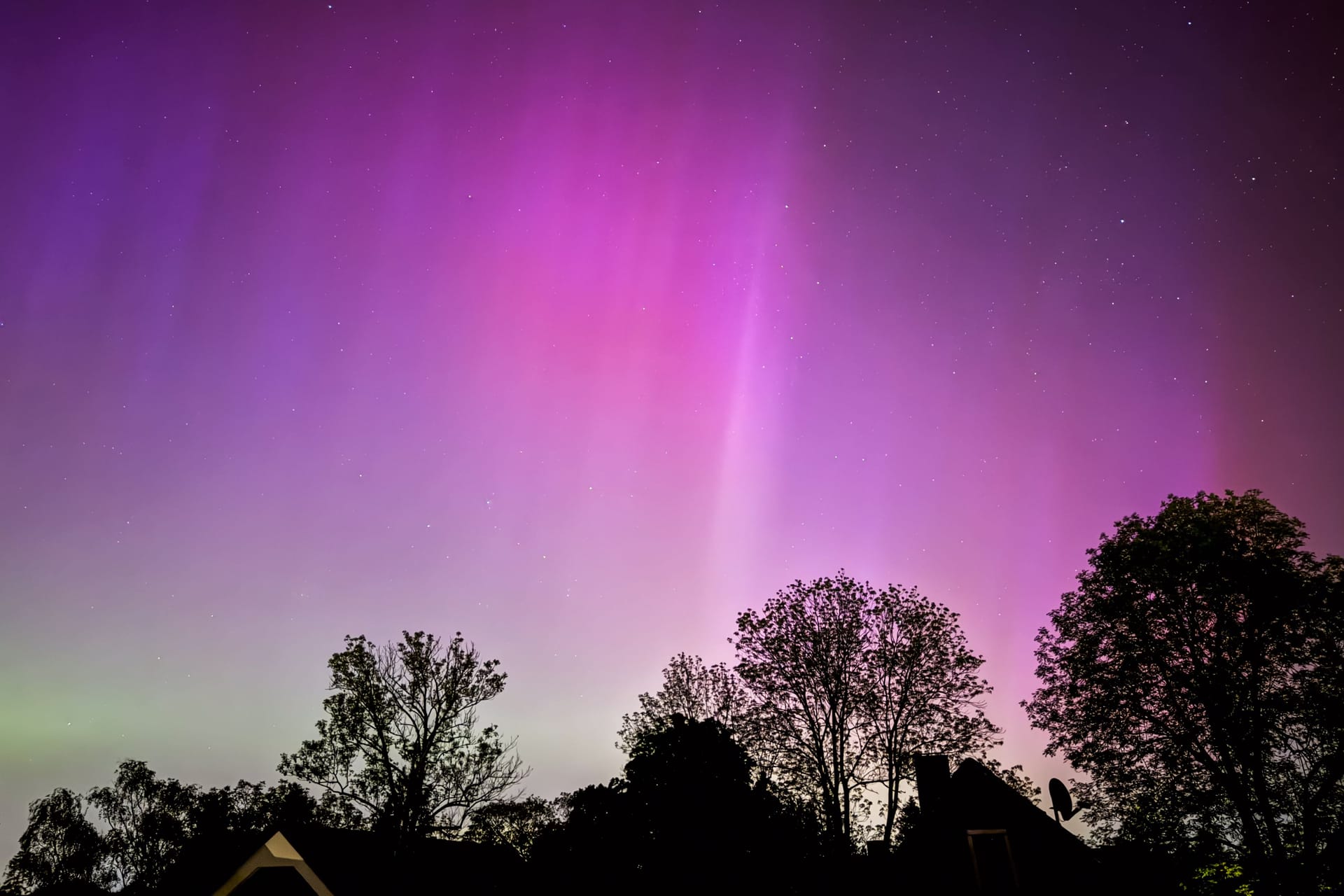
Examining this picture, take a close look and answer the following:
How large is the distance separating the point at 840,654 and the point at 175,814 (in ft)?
212

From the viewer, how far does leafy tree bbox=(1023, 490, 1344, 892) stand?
2428 cm

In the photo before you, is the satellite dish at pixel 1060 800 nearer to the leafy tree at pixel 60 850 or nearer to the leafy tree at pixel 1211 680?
the leafy tree at pixel 1211 680

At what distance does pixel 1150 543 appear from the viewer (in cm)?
2722

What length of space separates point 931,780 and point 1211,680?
34.2 feet

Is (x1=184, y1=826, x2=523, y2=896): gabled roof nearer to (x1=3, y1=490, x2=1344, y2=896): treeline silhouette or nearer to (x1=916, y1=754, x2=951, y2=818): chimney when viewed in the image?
(x1=3, y1=490, x2=1344, y2=896): treeline silhouette

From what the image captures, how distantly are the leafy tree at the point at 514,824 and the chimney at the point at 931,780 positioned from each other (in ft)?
48.4

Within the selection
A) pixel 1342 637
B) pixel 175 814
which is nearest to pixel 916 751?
pixel 1342 637

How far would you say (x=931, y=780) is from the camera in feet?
93.0

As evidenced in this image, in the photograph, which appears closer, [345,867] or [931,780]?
[345,867]

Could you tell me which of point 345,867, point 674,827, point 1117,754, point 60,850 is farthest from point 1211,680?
point 60,850

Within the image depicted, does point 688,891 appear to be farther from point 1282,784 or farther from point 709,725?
point 1282,784

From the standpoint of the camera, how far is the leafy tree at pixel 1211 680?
24.3 meters

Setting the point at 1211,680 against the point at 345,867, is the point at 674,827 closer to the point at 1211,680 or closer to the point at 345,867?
the point at 345,867

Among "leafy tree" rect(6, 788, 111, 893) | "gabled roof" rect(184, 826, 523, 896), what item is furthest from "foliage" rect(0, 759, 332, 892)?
"gabled roof" rect(184, 826, 523, 896)
